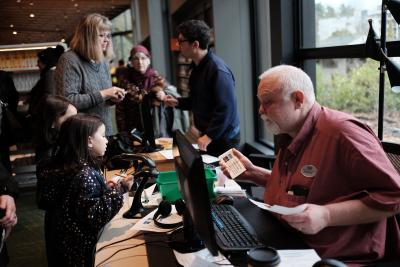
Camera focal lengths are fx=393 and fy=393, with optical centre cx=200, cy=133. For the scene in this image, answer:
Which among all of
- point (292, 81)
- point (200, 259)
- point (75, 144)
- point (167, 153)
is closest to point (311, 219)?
point (200, 259)

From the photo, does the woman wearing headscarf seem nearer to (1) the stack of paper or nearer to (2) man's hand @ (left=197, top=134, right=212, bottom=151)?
(2) man's hand @ (left=197, top=134, right=212, bottom=151)

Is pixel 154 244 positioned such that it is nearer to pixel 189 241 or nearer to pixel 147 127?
pixel 189 241

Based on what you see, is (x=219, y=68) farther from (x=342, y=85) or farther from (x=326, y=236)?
(x=326, y=236)

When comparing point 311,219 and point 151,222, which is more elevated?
point 311,219

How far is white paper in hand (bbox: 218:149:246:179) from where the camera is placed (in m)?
1.70

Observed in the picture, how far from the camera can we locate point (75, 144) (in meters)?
1.73

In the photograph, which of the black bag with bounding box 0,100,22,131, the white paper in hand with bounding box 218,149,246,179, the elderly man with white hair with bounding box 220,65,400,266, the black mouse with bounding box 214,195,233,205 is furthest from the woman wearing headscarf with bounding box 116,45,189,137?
the elderly man with white hair with bounding box 220,65,400,266

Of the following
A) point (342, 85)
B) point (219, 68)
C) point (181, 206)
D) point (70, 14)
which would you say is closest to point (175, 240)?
point (181, 206)

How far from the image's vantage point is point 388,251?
139 cm

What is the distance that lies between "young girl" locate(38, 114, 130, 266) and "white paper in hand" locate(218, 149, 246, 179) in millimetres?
489

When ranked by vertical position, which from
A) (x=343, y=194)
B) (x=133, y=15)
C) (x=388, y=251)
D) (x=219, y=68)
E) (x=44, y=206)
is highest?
(x=133, y=15)

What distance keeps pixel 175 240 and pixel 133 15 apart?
8.12 metres

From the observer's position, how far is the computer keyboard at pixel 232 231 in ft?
4.09

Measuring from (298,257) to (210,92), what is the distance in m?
1.77
